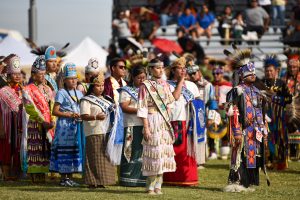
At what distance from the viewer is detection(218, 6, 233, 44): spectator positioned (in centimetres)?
2611

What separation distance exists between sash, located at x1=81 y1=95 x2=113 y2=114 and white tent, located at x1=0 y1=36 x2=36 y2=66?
38.7 feet

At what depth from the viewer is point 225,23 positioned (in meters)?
26.2

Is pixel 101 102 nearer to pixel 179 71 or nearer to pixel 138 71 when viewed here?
pixel 138 71

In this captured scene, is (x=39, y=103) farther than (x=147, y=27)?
No

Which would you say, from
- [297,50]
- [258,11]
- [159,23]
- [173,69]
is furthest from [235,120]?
[159,23]

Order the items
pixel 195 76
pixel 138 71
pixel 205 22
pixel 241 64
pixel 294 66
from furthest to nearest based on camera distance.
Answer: pixel 205 22 → pixel 294 66 → pixel 195 76 → pixel 138 71 → pixel 241 64

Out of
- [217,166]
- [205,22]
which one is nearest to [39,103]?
[217,166]

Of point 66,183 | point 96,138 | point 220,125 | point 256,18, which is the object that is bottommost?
point 66,183

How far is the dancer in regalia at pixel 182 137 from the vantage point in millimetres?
12664

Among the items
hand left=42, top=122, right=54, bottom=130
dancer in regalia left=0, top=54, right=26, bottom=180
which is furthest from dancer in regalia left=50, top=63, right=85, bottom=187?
dancer in regalia left=0, top=54, right=26, bottom=180

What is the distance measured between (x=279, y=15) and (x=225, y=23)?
61.9 inches

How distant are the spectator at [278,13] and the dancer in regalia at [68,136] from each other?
13932 mm

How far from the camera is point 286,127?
612 inches

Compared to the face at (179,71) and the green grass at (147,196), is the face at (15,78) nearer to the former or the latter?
the green grass at (147,196)
